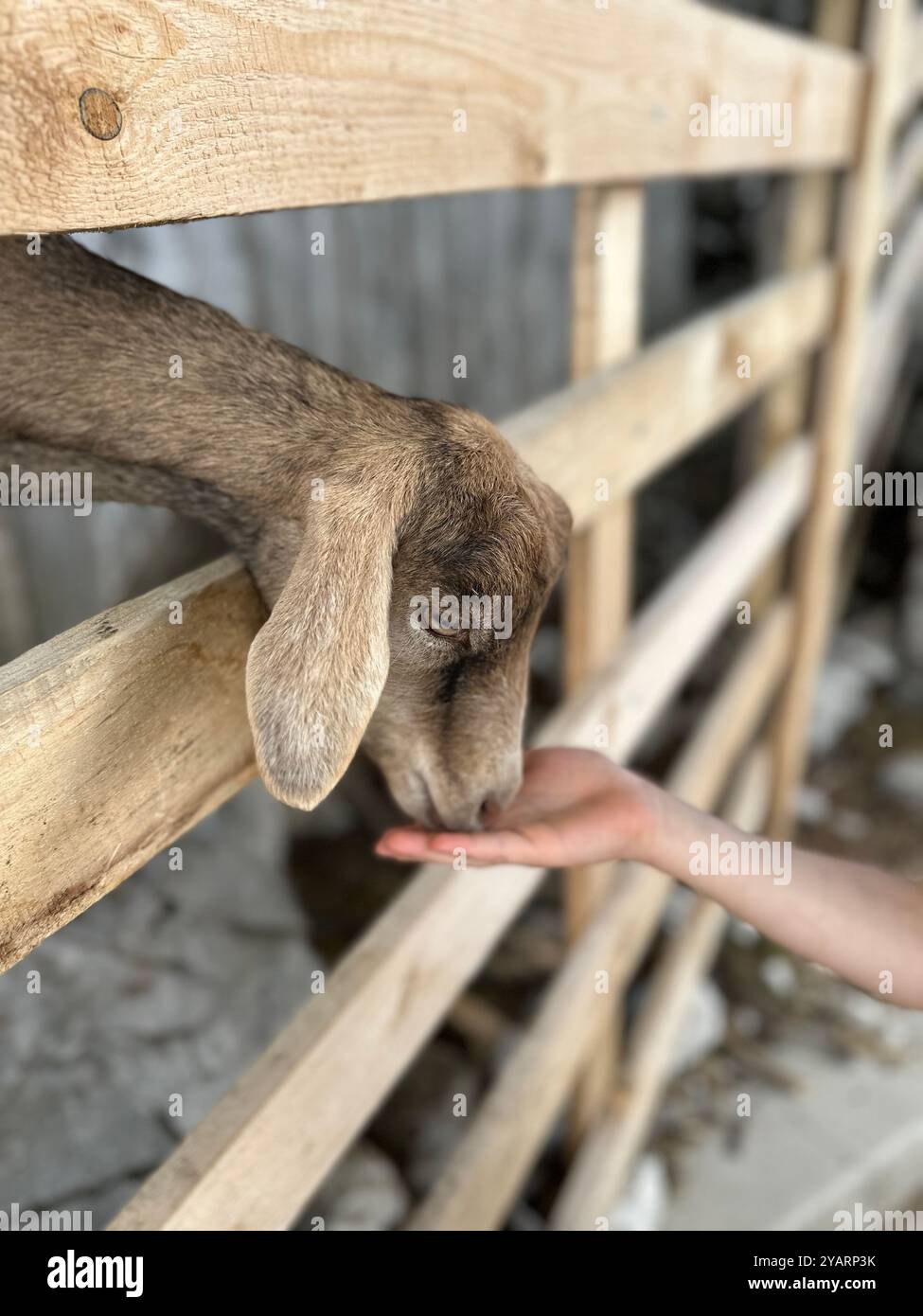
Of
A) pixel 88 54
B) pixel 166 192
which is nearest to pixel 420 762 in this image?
pixel 166 192

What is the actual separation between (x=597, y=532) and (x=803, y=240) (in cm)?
228

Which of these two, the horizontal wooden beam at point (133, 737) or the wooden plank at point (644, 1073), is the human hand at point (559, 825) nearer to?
the horizontal wooden beam at point (133, 737)

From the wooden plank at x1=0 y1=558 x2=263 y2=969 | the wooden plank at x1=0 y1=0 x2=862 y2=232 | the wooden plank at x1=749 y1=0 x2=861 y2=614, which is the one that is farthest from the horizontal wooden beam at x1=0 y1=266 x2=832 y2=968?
the wooden plank at x1=749 y1=0 x2=861 y2=614

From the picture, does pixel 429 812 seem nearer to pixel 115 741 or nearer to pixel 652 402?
pixel 115 741

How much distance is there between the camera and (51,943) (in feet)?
8.36

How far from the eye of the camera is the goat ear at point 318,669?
0.97 metres

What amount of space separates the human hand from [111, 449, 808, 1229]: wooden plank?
0.27 metres

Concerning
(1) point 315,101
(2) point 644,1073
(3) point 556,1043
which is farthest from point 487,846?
(2) point 644,1073

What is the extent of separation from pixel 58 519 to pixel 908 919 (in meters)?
2.43

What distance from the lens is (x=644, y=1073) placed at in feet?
11.0

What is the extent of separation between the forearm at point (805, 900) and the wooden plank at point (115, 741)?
685 mm

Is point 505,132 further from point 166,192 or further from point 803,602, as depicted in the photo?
point 803,602

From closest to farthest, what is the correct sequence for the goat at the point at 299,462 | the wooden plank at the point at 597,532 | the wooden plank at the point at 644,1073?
the goat at the point at 299,462
the wooden plank at the point at 597,532
the wooden plank at the point at 644,1073

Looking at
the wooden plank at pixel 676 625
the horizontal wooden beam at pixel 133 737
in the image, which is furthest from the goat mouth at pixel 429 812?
the wooden plank at pixel 676 625
